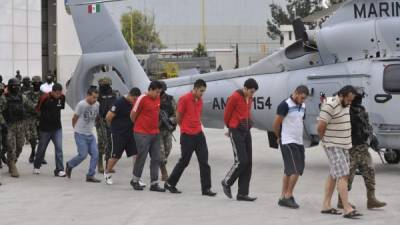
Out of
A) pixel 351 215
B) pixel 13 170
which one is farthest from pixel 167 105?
pixel 351 215

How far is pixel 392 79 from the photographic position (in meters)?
11.0

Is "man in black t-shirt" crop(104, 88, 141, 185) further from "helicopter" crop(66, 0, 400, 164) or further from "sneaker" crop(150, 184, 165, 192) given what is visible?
"helicopter" crop(66, 0, 400, 164)

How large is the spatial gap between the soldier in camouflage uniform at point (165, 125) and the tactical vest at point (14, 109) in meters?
2.31

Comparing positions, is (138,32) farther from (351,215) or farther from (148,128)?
(351,215)

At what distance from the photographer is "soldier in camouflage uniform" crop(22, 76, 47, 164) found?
1169 centimetres

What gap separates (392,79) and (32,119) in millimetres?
6253

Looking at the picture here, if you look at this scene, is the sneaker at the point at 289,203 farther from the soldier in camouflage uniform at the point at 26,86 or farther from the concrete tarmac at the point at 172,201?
the soldier in camouflage uniform at the point at 26,86

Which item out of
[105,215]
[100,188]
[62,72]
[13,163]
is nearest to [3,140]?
[13,163]

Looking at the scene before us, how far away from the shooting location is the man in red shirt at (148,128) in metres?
9.52

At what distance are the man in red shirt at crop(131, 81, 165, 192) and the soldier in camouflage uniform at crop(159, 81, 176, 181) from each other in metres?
0.65

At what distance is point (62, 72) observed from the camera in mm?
47938

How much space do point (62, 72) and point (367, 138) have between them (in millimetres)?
41583

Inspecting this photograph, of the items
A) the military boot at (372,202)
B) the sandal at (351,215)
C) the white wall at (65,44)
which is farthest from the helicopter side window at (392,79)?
the white wall at (65,44)

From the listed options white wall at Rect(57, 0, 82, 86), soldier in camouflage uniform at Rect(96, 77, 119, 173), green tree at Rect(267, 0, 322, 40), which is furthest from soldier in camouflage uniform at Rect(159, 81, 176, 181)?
green tree at Rect(267, 0, 322, 40)
